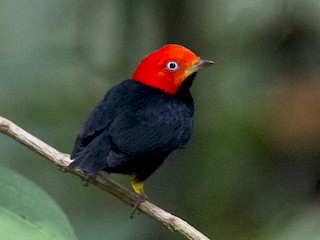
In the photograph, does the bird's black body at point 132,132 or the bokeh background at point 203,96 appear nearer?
the bird's black body at point 132,132

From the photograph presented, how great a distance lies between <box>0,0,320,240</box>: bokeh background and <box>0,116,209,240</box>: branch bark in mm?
723

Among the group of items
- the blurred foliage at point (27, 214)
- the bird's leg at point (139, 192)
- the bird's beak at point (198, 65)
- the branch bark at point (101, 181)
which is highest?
the bird's beak at point (198, 65)

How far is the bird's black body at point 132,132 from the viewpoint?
2.36 m

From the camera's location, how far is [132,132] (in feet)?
8.00

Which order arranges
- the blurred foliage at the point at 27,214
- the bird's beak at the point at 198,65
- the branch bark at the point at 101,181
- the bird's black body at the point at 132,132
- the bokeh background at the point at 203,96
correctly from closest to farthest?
the blurred foliage at the point at 27,214 → the branch bark at the point at 101,181 → the bird's black body at the point at 132,132 → the bird's beak at the point at 198,65 → the bokeh background at the point at 203,96

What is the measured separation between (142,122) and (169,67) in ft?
1.38

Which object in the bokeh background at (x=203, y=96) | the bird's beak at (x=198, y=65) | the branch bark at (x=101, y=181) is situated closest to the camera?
the branch bark at (x=101, y=181)

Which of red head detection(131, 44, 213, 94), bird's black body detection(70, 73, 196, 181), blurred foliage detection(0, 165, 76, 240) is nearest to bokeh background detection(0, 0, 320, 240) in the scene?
red head detection(131, 44, 213, 94)

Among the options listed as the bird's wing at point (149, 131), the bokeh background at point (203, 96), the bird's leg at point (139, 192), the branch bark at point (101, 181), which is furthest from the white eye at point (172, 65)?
the branch bark at point (101, 181)

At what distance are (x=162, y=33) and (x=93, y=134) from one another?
3.21ft

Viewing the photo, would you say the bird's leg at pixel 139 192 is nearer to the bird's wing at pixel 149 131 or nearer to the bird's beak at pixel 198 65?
the bird's wing at pixel 149 131

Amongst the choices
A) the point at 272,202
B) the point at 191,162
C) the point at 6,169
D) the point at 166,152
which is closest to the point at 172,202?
the point at 191,162

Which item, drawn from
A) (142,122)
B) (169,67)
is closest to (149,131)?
(142,122)

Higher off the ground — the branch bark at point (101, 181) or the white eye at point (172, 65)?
the white eye at point (172, 65)
